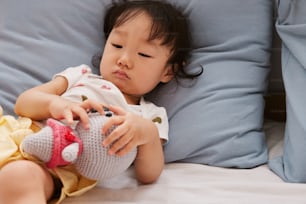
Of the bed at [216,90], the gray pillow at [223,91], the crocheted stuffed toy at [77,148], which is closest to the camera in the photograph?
the crocheted stuffed toy at [77,148]

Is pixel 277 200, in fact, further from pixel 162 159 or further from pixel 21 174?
pixel 21 174

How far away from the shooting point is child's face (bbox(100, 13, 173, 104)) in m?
1.10

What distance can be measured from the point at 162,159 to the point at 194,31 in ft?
1.10

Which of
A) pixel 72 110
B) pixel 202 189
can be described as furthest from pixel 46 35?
pixel 202 189

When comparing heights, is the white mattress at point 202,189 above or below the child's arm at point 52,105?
below

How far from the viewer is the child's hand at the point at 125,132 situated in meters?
0.89

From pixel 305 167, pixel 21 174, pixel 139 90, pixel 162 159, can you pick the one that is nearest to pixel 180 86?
pixel 139 90

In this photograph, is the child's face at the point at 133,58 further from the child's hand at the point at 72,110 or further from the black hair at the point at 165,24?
the child's hand at the point at 72,110

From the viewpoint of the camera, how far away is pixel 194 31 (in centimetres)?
122

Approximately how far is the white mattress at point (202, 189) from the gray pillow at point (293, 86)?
33 millimetres

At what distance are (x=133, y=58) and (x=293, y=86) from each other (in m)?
0.32

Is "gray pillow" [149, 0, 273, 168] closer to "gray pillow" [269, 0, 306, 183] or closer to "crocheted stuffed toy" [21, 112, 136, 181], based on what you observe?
"gray pillow" [269, 0, 306, 183]

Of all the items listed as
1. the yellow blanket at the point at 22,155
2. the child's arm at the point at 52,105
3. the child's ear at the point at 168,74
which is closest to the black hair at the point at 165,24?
the child's ear at the point at 168,74

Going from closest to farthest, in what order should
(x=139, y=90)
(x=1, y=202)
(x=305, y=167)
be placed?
(x=1, y=202) < (x=305, y=167) < (x=139, y=90)
